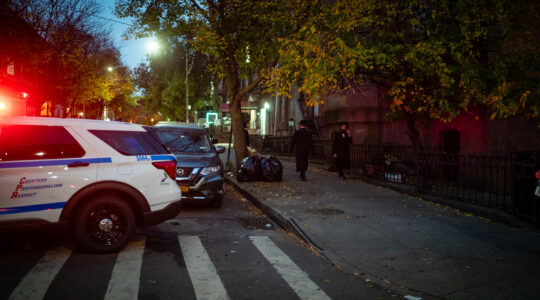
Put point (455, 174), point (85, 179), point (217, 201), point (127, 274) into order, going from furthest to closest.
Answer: point (455, 174)
point (217, 201)
point (85, 179)
point (127, 274)

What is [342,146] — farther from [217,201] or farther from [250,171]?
[217,201]

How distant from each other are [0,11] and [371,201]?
14.2m

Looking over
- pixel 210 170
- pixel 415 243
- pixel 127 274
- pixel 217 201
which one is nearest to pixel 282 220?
pixel 217 201

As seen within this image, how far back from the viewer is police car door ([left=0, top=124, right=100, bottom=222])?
4898 mm

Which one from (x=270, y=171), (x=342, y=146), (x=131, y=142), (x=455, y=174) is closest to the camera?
(x=131, y=142)

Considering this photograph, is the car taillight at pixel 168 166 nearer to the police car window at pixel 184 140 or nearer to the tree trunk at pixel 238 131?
the police car window at pixel 184 140

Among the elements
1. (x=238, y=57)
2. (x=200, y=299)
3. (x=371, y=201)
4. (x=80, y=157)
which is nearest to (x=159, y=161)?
(x=80, y=157)

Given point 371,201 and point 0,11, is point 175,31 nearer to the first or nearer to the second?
point 0,11

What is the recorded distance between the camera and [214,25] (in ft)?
48.8

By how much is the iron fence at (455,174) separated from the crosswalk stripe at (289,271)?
177 inches

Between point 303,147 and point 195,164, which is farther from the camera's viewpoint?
point 303,147

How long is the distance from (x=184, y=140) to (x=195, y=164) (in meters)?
1.34

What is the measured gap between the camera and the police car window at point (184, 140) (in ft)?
32.3

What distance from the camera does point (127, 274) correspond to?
4.75 m
